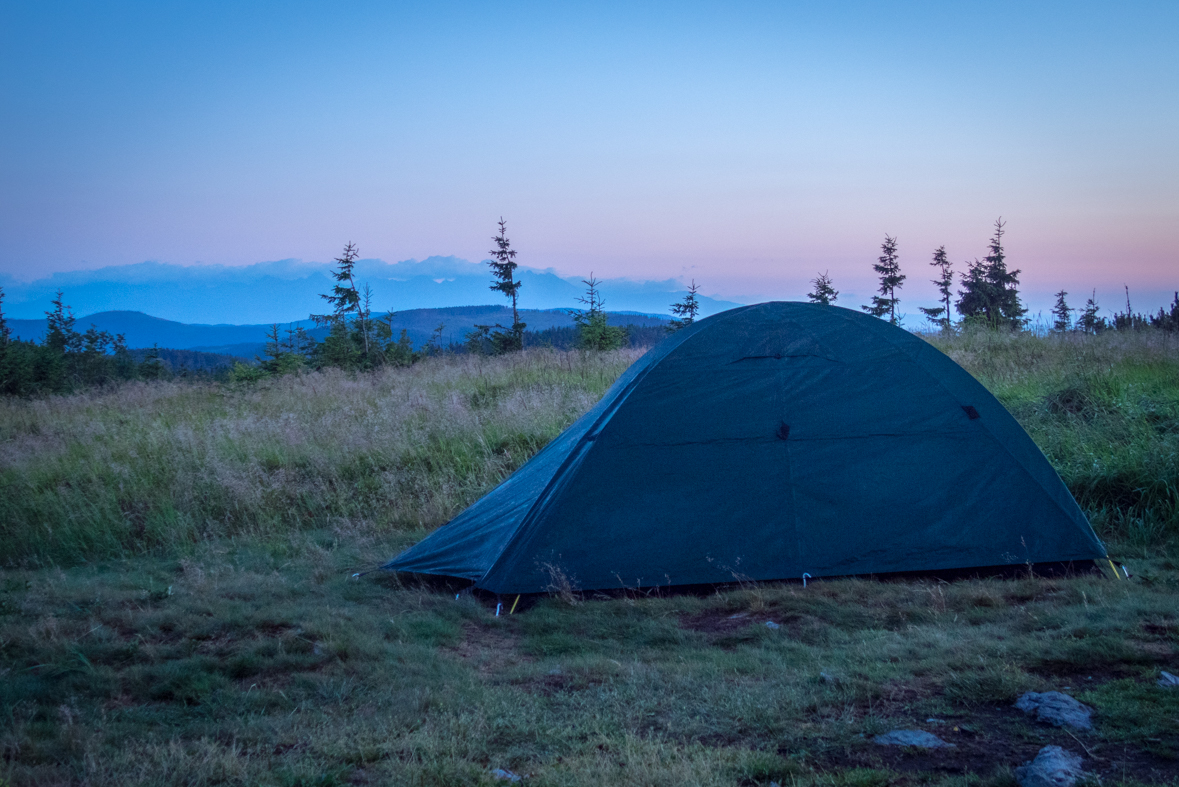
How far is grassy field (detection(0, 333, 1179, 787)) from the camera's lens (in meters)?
2.88

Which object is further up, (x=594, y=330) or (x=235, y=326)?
(x=235, y=326)

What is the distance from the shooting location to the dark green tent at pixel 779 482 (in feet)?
17.2

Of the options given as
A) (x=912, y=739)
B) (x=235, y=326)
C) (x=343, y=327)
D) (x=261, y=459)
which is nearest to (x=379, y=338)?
(x=343, y=327)

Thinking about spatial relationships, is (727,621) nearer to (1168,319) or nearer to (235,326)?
(1168,319)

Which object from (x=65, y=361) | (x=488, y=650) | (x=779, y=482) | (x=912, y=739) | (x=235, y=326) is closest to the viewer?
(x=912, y=739)

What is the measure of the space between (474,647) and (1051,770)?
9.84 ft

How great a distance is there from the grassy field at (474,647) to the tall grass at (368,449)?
0.15ft

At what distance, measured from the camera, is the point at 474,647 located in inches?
178

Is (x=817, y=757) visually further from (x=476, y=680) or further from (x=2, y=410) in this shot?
(x=2, y=410)

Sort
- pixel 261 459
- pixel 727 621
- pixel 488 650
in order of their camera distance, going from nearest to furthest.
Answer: pixel 488 650
pixel 727 621
pixel 261 459

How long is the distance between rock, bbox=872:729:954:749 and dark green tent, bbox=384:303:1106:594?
2164 mm

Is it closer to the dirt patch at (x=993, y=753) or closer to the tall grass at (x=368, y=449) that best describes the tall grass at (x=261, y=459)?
the tall grass at (x=368, y=449)

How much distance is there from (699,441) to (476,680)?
2384 mm

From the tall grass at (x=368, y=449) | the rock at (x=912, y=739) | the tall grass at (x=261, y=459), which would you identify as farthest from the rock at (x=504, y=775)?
the tall grass at (x=261, y=459)
